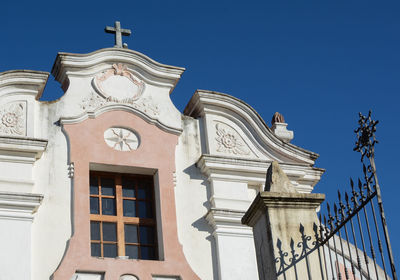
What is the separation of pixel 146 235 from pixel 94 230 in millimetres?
905

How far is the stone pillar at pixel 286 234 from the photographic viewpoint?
9.16m

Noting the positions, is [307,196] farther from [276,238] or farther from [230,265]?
[230,265]

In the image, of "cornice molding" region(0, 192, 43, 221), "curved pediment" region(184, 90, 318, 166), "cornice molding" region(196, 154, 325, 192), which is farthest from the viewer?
"curved pediment" region(184, 90, 318, 166)

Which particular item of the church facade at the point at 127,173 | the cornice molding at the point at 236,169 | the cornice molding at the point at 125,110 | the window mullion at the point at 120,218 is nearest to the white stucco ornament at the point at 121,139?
the church facade at the point at 127,173

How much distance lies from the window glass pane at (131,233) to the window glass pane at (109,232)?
0.67ft

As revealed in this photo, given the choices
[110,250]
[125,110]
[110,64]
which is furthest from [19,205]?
[110,64]

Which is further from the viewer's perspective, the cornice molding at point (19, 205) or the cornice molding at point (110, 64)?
the cornice molding at point (110, 64)

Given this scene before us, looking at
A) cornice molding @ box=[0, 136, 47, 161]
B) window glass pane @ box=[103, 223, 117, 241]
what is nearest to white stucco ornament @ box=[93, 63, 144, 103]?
cornice molding @ box=[0, 136, 47, 161]

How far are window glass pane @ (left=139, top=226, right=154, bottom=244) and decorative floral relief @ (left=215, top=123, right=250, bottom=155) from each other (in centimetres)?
212

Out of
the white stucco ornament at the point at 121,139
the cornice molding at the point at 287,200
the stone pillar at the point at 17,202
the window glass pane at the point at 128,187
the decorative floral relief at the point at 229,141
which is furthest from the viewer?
the decorative floral relief at the point at 229,141

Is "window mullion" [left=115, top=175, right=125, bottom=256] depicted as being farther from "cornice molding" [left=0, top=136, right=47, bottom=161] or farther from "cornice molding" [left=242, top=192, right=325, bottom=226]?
"cornice molding" [left=242, top=192, right=325, bottom=226]

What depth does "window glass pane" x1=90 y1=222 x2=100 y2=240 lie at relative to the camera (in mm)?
13602

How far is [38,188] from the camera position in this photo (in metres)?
13.5

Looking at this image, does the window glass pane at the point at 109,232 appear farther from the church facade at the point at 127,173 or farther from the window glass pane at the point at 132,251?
Result: the window glass pane at the point at 132,251
